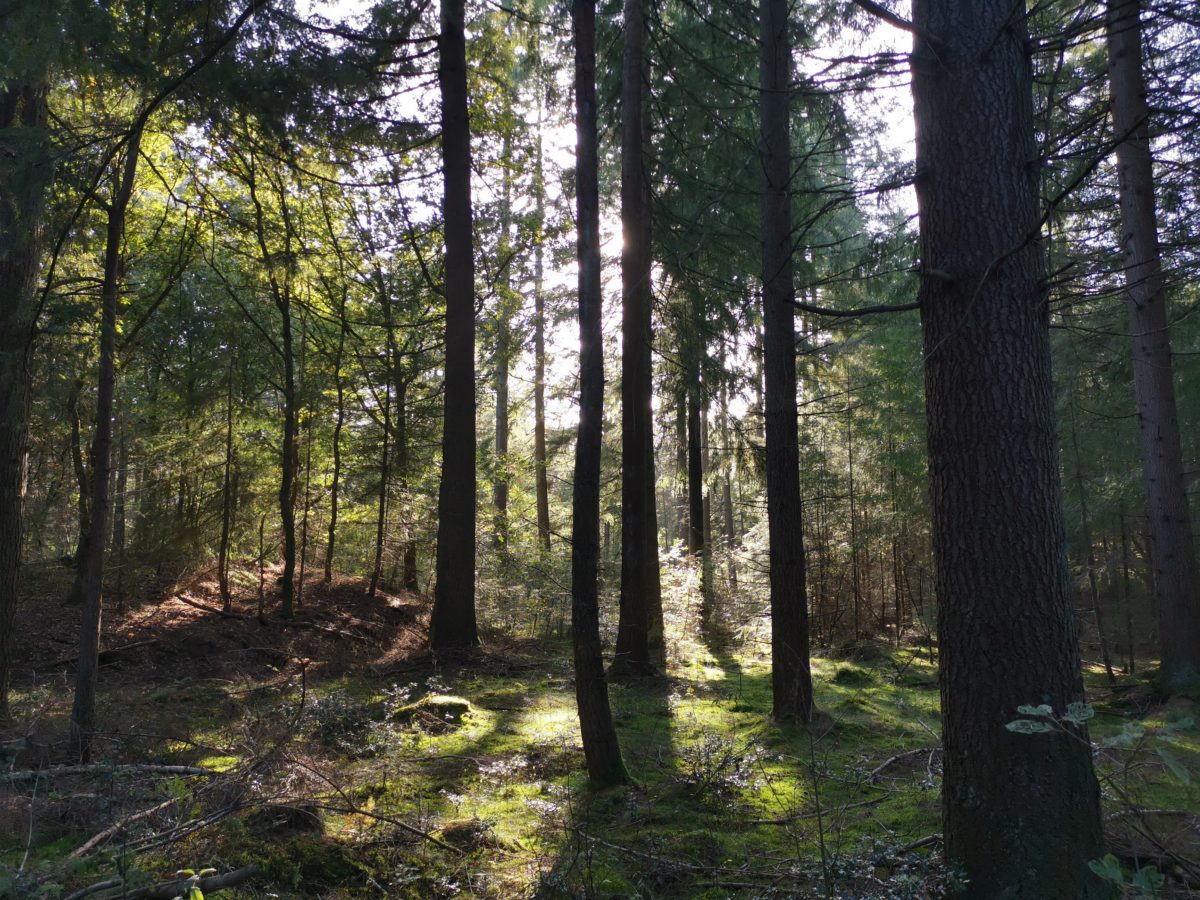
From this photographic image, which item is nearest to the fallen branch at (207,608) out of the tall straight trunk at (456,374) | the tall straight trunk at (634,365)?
the tall straight trunk at (456,374)

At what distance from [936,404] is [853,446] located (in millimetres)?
16802

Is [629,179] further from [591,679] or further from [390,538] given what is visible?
[390,538]

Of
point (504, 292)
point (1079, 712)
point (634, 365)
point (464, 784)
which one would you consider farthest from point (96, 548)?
point (504, 292)

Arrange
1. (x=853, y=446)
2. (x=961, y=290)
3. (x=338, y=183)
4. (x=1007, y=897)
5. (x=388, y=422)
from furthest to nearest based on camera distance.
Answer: (x=853, y=446)
(x=388, y=422)
(x=338, y=183)
(x=961, y=290)
(x=1007, y=897)

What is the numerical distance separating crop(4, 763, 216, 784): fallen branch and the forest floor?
3cm

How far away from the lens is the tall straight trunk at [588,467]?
5.45 m

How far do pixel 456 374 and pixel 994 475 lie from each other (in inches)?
337

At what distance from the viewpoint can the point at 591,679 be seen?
5441 mm

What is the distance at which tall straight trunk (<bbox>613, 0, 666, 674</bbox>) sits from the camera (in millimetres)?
9875

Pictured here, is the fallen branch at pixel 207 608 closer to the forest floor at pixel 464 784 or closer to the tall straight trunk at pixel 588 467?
the forest floor at pixel 464 784

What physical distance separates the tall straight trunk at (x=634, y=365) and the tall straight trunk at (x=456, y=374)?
2.25m

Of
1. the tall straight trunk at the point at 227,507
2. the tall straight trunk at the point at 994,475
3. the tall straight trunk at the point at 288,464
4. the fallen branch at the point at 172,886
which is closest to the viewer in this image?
the fallen branch at the point at 172,886

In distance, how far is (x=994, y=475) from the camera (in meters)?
3.46

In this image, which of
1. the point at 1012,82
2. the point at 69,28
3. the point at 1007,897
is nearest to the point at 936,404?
the point at 1012,82
